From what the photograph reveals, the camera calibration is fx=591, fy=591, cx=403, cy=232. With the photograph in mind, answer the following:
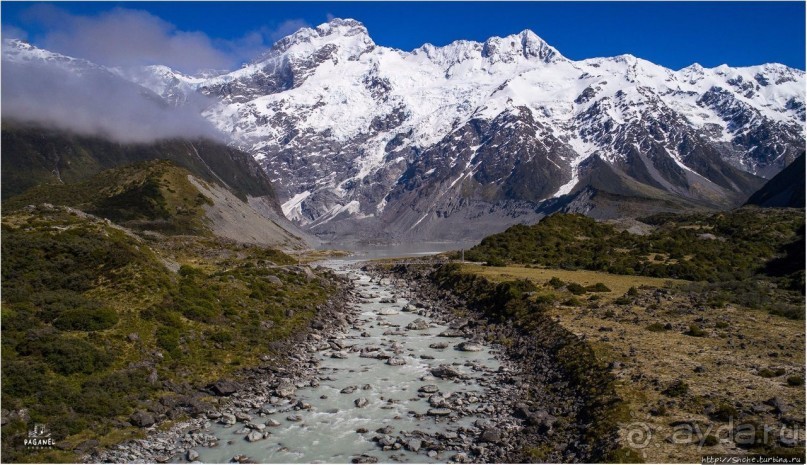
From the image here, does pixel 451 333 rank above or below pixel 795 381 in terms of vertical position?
below

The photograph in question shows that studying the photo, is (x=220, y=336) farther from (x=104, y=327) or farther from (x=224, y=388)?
(x=224, y=388)

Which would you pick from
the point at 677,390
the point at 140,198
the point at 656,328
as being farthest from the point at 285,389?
the point at 140,198

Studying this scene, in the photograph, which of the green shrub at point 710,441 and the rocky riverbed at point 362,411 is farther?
the rocky riverbed at point 362,411

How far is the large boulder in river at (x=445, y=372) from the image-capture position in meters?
37.6

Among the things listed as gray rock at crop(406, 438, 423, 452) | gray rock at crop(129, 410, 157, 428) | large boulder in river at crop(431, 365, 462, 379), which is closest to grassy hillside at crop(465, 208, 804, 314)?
large boulder in river at crop(431, 365, 462, 379)

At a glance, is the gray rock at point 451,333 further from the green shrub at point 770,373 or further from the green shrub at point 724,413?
the green shrub at point 724,413

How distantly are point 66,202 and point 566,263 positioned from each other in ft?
418

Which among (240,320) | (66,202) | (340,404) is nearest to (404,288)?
(240,320)

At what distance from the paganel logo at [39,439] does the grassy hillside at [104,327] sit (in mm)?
335

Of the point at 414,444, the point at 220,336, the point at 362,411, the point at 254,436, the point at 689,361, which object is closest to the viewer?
the point at 414,444

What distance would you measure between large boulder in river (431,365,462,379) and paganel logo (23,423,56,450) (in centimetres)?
2143

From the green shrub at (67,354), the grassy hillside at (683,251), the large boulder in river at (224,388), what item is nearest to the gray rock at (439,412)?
the large boulder in river at (224,388)

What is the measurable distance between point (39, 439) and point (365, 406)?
15.3 meters

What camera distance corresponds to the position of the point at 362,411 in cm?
3173
